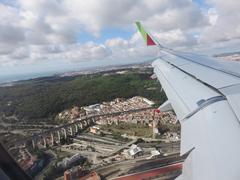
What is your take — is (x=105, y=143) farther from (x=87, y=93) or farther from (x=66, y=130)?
(x=87, y=93)

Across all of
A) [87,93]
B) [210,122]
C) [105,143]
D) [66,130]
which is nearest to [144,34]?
[210,122]

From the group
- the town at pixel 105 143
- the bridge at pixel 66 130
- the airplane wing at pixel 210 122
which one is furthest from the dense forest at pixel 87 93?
the airplane wing at pixel 210 122

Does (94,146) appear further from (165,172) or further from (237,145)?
(237,145)

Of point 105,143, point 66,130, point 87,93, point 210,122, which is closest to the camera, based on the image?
point 210,122

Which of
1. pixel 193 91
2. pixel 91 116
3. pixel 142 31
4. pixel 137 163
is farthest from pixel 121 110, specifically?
pixel 193 91

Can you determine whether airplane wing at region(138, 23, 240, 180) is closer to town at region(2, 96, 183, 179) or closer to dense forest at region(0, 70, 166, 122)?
town at region(2, 96, 183, 179)

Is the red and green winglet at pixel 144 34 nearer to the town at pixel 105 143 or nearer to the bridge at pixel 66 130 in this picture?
the town at pixel 105 143

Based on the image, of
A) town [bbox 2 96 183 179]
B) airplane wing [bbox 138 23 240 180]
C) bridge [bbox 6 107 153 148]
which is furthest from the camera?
bridge [bbox 6 107 153 148]

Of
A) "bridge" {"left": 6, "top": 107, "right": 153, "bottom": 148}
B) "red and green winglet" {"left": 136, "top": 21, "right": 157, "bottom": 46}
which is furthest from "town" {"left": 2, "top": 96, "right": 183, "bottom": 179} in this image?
"red and green winglet" {"left": 136, "top": 21, "right": 157, "bottom": 46}
